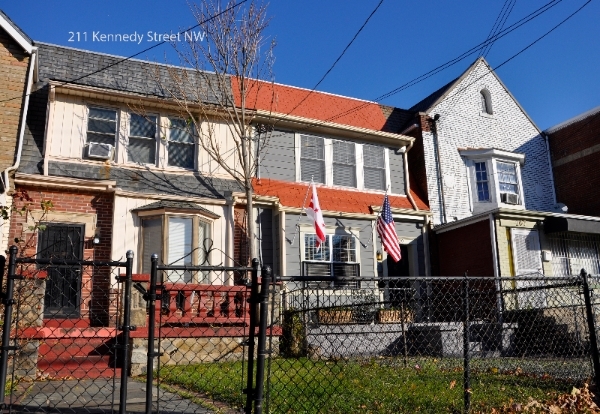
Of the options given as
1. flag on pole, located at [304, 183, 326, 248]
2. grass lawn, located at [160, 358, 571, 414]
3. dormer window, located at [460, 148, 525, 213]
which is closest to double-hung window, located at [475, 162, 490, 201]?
dormer window, located at [460, 148, 525, 213]

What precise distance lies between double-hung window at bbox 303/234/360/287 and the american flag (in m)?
0.95

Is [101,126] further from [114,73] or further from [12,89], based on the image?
[12,89]

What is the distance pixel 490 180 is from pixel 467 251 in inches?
134

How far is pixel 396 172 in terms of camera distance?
16312 mm

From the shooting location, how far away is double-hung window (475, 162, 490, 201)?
17.5m

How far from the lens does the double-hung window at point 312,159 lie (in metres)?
15.2

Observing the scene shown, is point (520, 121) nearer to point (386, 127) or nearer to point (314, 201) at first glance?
point (386, 127)

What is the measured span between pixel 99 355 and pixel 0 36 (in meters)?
8.15

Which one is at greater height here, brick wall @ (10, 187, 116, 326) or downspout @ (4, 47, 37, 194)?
downspout @ (4, 47, 37, 194)

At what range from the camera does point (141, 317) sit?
8.53m

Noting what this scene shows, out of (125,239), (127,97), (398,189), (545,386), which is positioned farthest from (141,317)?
(398,189)

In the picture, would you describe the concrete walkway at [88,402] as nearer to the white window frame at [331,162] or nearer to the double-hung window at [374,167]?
the white window frame at [331,162]

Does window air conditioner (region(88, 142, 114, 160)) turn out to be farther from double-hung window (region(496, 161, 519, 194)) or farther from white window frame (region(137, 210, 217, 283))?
double-hung window (region(496, 161, 519, 194))

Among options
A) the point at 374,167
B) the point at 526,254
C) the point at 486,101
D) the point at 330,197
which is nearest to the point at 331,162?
the point at 330,197
